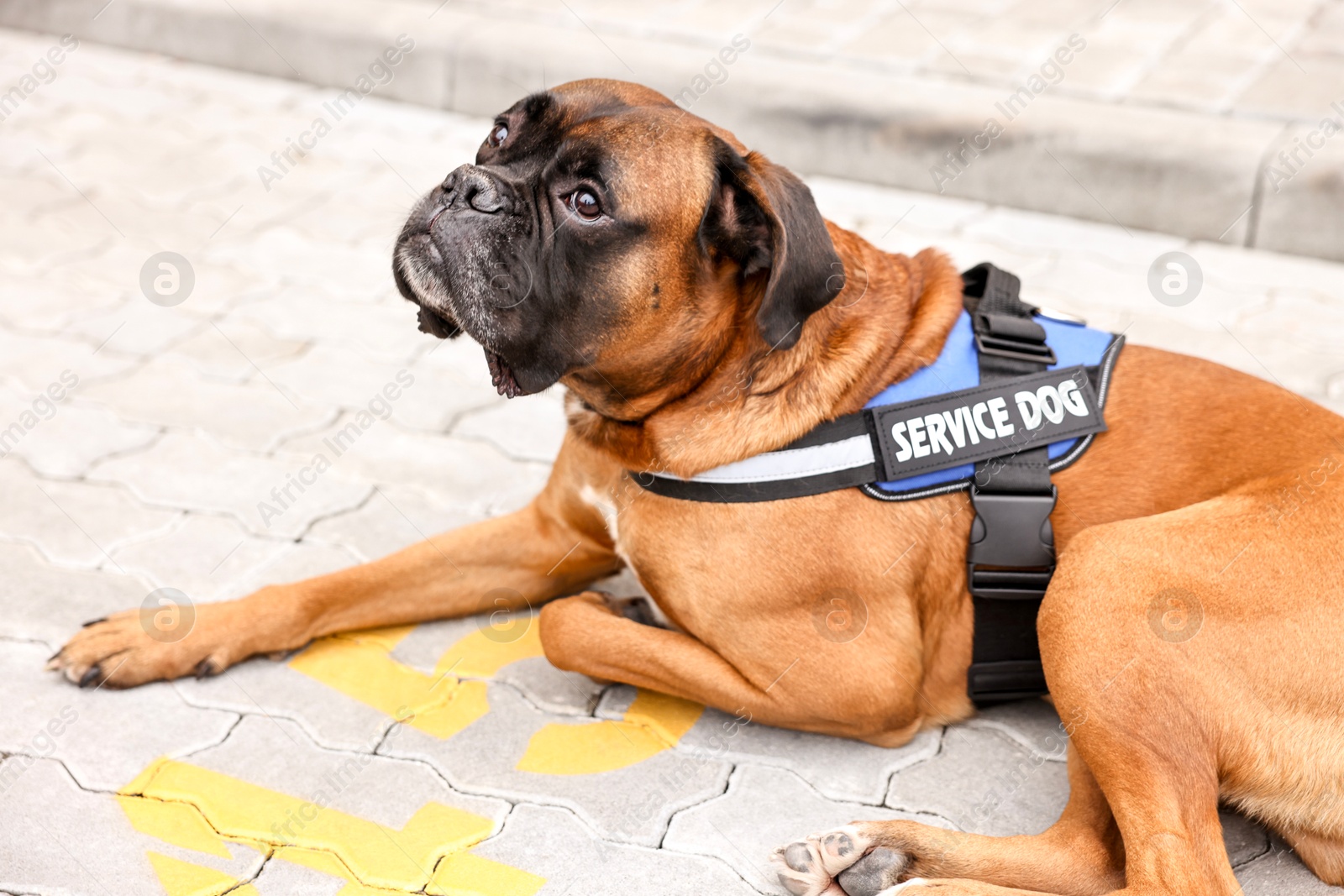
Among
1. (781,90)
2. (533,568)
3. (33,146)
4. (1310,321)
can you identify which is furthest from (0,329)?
(1310,321)

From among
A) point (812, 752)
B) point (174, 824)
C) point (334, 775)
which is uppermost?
point (174, 824)

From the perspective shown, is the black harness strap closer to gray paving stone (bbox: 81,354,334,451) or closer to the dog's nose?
the dog's nose

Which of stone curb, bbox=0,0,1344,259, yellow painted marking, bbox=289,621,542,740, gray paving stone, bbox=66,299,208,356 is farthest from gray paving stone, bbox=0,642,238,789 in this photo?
stone curb, bbox=0,0,1344,259

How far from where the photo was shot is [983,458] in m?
3.11

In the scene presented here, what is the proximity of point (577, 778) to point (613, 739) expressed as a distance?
0.62 feet

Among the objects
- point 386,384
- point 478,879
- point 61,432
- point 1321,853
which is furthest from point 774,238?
point 61,432

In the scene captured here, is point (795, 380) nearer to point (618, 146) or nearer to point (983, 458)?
point (983, 458)

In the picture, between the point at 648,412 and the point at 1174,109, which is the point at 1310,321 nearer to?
the point at 1174,109

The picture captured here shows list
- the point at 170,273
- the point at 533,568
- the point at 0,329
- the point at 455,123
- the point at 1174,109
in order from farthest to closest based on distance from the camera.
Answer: the point at 455,123, the point at 1174,109, the point at 170,273, the point at 0,329, the point at 533,568

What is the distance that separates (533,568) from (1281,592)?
6.93 feet

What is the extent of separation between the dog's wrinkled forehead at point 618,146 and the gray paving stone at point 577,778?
1.48 m

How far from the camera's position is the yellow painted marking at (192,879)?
2.84 m

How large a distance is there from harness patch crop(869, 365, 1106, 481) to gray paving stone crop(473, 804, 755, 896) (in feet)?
3.56

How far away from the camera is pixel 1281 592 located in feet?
9.00
